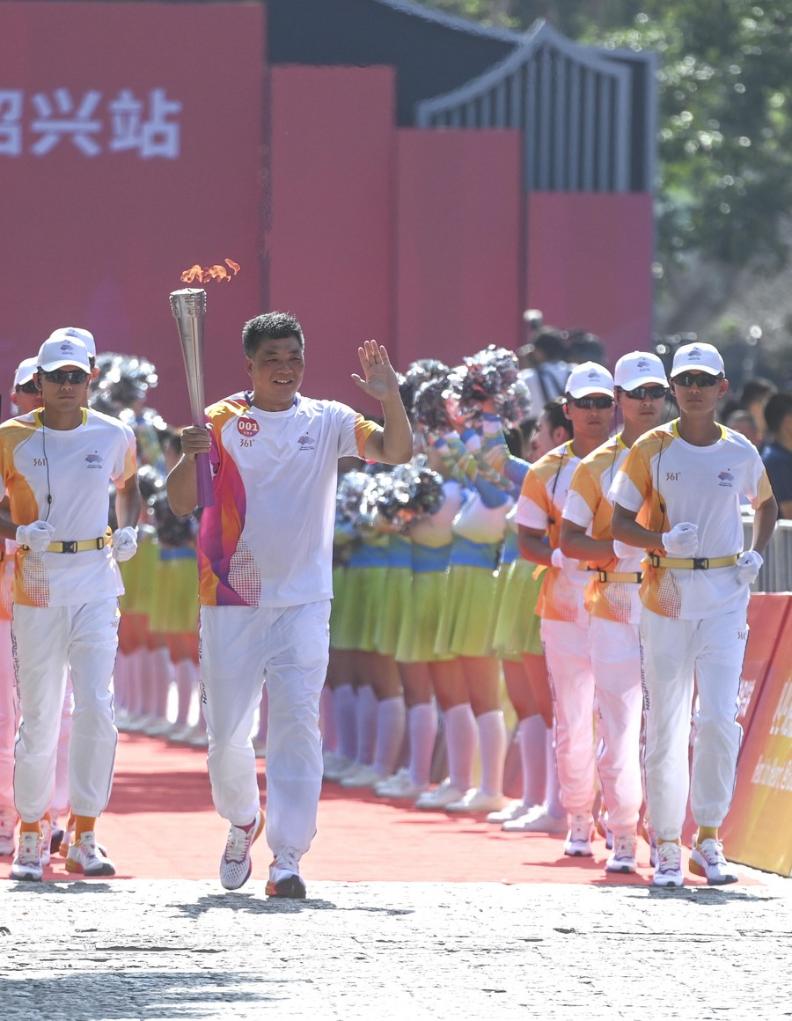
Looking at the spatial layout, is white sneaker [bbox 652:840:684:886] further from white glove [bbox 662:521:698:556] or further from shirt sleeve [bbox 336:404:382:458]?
shirt sleeve [bbox 336:404:382:458]

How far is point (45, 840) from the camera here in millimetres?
10891

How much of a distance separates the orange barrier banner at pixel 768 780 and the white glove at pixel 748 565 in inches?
42.3

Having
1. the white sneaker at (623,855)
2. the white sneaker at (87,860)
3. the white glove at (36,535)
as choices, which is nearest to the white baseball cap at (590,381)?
the white sneaker at (623,855)

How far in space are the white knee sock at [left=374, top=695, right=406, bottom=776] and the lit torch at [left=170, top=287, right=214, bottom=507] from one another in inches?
222

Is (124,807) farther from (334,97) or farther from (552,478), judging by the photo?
(334,97)

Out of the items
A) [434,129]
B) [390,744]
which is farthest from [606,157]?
[390,744]

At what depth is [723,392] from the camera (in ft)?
34.9

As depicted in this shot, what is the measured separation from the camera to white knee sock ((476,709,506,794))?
13.8 meters

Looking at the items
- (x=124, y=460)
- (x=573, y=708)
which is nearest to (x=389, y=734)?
(x=573, y=708)

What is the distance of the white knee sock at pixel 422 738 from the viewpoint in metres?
14.8

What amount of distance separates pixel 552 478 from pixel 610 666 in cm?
110

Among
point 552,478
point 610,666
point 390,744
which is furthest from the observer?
point 390,744

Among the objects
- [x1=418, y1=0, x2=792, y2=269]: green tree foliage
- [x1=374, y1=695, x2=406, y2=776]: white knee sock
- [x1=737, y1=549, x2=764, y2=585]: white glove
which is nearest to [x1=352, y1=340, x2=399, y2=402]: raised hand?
Result: [x1=737, y1=549, x2=764, y2=585]: white glove

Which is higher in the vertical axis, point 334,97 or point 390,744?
point 334,97
